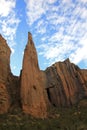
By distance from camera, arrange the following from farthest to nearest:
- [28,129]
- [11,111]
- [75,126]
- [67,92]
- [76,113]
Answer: [67,92]
[76,113]
[11,111]
[75,126]
[28,129]

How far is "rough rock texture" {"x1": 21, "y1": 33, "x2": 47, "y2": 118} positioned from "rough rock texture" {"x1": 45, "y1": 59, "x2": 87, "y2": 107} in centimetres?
1039

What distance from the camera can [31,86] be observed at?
7494 cm

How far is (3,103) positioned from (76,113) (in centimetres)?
1559

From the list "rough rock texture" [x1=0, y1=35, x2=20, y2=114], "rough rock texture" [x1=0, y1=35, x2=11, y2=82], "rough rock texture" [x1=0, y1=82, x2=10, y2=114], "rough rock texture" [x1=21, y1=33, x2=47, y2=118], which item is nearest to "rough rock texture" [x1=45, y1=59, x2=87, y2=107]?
"rough rock texture" [x1=21, y1=33, x2=47, y2=118]

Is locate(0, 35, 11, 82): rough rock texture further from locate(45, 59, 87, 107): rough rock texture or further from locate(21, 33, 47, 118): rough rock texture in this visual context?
locate(45, 59, 87, 107): rough rock texture

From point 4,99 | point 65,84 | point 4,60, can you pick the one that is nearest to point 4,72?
point 4,60

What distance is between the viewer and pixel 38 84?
7750 centimetres

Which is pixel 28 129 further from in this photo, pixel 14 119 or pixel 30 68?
pixel 30 68

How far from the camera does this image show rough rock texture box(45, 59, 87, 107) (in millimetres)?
86750

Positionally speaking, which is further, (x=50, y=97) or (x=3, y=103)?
(x=50, y=97)

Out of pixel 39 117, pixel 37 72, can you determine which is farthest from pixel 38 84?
pixel 39 117

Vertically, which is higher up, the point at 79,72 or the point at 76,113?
the point at 79,72

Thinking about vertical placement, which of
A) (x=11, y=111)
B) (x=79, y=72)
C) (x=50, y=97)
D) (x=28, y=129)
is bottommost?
(x=28, y=129)

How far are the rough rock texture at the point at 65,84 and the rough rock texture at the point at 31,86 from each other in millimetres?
10388
